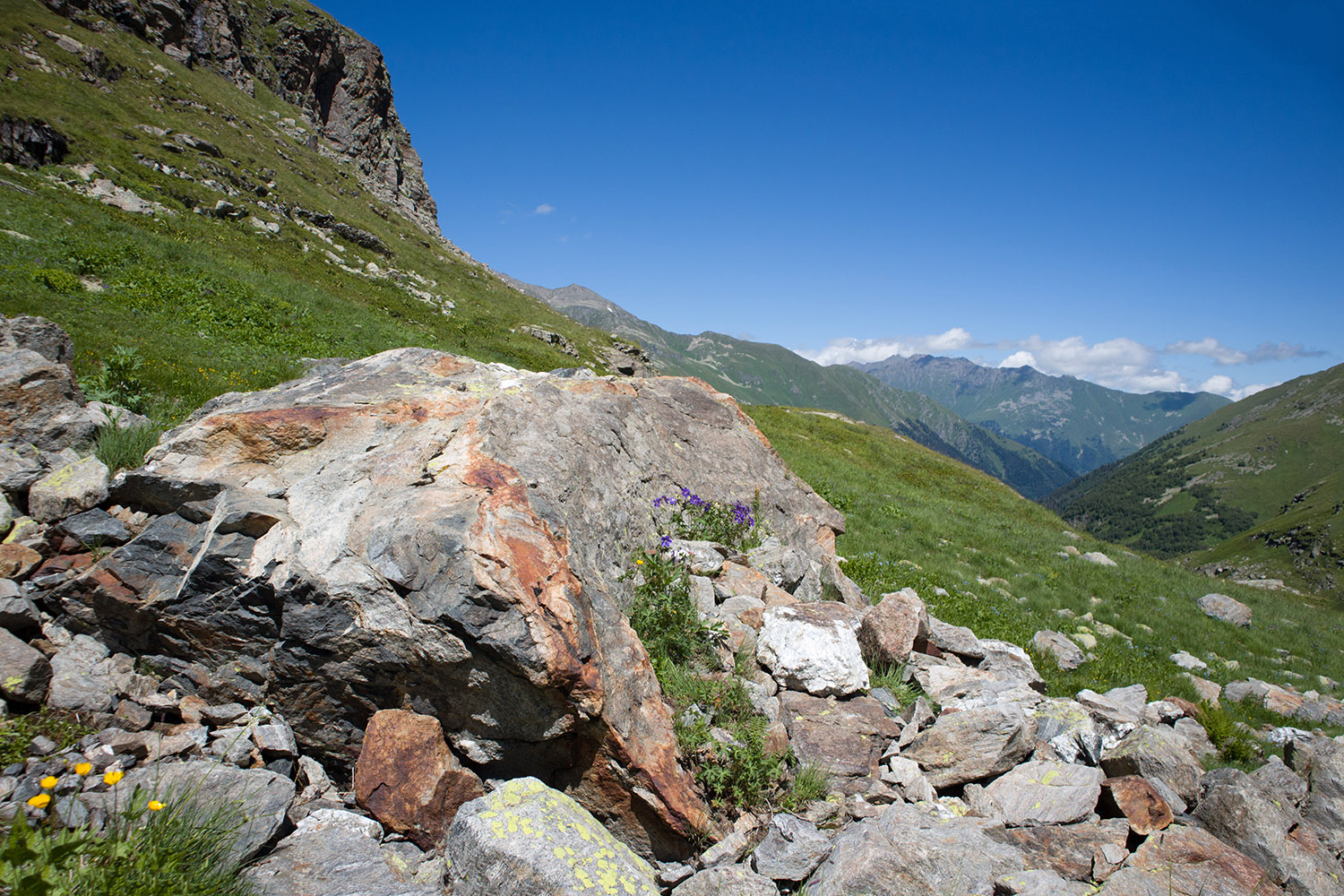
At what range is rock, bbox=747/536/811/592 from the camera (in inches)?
388

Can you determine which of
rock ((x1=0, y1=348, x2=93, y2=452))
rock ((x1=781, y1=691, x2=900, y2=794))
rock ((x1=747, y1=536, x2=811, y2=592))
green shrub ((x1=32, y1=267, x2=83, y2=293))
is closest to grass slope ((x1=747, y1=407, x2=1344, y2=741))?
rock ((x1=747, y1=536, x2=811, y2=592))

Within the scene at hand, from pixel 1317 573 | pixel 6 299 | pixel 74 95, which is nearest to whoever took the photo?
pixel 6 299

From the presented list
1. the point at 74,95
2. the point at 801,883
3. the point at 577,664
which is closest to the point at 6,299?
the point at 577,664

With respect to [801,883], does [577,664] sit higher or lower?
higher

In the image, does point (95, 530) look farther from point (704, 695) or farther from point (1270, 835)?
point (1270, 835)

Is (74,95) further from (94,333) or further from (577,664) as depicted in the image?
(577,664)

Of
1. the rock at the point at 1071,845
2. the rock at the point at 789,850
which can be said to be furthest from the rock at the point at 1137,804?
the rock at the point at 789,850

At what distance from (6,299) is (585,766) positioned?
17.0 m

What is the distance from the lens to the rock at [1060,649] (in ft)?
42.4

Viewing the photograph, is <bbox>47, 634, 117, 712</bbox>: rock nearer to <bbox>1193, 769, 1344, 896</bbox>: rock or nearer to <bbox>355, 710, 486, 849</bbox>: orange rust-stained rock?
<bbox>355, 710, 486, 849</bbox>: orange rust-stained rock

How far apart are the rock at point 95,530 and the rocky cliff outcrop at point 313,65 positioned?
92.0m

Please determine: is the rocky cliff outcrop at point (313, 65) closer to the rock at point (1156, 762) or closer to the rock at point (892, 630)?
the rock at point (892, 630)

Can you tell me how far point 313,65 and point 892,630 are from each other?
125861mm

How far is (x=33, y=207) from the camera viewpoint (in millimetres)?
21297
